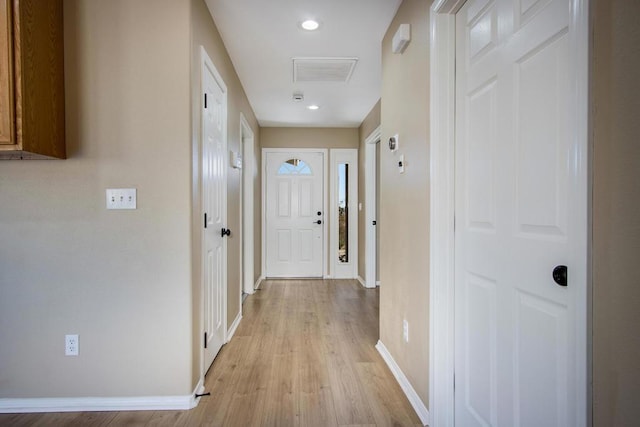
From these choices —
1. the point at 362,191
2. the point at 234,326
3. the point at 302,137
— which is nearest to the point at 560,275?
the point at 234,326

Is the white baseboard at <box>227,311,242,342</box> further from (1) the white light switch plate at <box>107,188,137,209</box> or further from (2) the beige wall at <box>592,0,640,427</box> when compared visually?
(2) the beige wall at <box>592,0,640,427</box>

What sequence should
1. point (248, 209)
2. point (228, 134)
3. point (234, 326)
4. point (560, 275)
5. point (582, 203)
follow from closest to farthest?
point (582, 203)
point (560, 275)
point (228, 134)
point (234, 326)
point (248, 209)

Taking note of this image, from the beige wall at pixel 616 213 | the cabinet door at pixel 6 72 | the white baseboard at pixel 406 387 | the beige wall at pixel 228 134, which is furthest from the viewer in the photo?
the beige wall at pixel 228 134

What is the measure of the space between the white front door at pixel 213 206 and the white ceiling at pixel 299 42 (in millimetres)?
393

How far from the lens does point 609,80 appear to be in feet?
2.58

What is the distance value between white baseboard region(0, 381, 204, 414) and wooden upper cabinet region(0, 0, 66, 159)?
4.26ft

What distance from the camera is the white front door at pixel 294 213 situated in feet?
18.0

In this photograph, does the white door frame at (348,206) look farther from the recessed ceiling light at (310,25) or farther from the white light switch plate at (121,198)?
the white light switch plate at (121,198)

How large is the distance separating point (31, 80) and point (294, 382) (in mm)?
2130

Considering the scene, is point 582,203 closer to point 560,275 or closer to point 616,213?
point 616,213

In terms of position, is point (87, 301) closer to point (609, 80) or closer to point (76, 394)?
point (76, 394)

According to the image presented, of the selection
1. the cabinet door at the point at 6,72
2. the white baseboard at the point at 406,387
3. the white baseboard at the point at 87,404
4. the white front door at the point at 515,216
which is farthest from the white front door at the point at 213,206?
the white front door at the point at 515,216

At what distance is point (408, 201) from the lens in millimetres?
2109

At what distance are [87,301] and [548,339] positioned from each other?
2.10 meters
